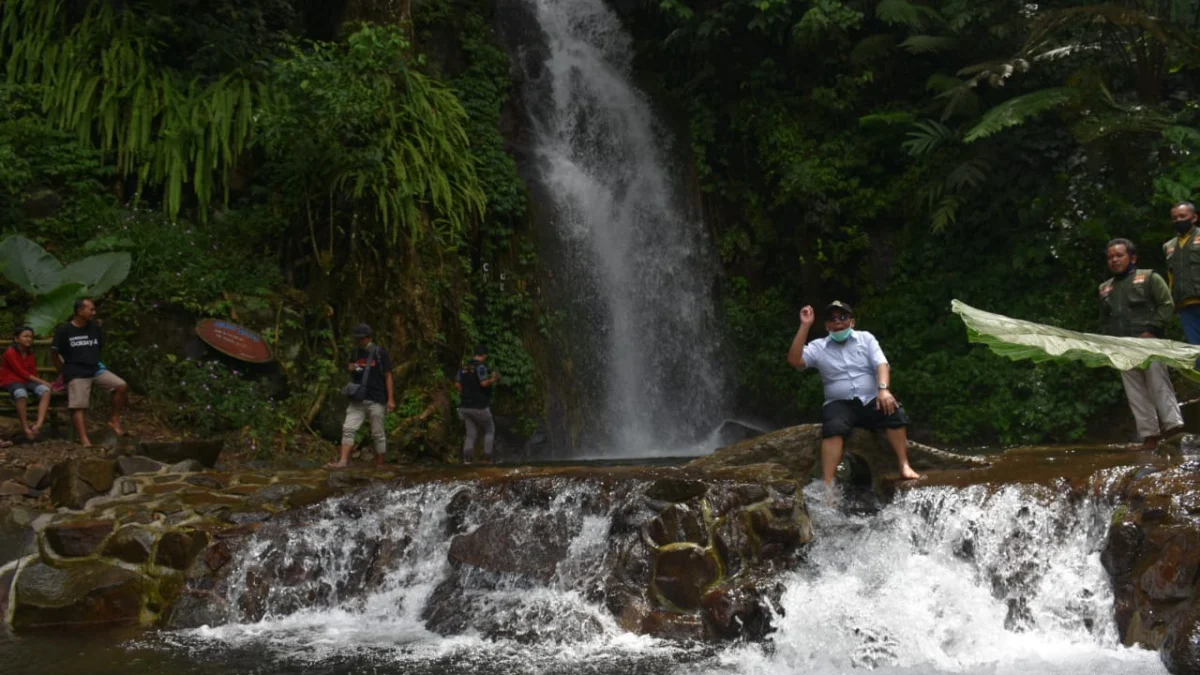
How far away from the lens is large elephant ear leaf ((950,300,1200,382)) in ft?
11.1

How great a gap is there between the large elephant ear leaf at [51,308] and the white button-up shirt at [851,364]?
8314 millimetres

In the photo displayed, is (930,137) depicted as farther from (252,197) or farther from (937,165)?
(252,197)

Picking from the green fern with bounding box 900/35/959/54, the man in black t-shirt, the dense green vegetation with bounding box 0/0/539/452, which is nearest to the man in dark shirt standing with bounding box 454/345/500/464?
the dense green vegetation with bounding box 0/0/539/452

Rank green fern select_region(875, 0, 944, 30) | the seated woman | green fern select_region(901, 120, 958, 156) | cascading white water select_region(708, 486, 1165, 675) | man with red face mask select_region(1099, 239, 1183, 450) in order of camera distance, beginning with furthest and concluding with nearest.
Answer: green fern select_region(875, 0, 944, 30) → green fern select_region(901, 120, 958, 156) → the seated woman → man with red face mask select_region(1099, 239, 1183, 450) → cascading white water select_region(708, 486, 1165, 675)

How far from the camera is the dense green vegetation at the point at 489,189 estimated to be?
505 inches

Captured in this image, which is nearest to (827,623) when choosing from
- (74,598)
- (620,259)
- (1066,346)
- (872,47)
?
(1066,346)

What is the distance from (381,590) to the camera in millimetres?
8219

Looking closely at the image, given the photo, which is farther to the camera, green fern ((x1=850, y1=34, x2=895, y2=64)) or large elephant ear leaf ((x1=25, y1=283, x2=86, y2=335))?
green fern ((x1=850, y1=34, x2=895, y2=64))

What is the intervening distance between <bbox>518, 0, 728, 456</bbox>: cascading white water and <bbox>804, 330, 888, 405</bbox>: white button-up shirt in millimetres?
6661

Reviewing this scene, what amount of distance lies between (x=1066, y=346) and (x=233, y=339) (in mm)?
10971

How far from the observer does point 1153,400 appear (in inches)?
332

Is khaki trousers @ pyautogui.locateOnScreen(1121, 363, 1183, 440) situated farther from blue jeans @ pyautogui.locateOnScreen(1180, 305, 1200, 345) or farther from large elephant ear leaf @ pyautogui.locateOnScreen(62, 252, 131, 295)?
large elephant ear leaf @ pyautogui.locateOnScreen(62, 252, 131, 295)

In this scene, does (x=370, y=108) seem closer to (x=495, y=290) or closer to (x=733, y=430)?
(x=495, y=290)

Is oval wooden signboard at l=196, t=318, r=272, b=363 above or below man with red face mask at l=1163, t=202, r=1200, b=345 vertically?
below
